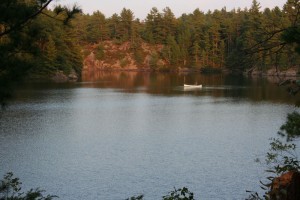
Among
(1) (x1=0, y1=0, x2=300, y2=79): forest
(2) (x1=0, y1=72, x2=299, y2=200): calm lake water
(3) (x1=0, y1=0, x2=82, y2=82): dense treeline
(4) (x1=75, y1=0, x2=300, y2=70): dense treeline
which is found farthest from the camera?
(4) (x1=75, y1=0, x2=300, y2=70): dense treeline

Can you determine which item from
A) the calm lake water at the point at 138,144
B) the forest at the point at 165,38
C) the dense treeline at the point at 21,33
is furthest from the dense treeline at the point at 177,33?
the dense treeline at the point at 21,33

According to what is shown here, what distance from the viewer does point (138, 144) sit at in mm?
22438

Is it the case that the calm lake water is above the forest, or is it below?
below

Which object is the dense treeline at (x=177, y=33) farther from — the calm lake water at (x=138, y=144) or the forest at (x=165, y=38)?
the calm lake water at (x=138, y=144)

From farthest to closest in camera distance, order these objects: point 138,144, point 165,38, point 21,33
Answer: point 165,38
point 138,144
point 21,33

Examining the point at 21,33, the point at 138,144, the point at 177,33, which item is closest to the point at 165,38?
the point at 177,33

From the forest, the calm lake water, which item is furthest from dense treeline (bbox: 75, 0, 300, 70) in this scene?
the calm lake water

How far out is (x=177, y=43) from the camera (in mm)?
91500

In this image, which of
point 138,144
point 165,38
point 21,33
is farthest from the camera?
point 165,38

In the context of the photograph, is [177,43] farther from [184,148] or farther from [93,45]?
[184,148]

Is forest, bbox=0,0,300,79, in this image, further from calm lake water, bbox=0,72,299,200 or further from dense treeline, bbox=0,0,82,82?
dense treeline, bbox=0,0,82,82

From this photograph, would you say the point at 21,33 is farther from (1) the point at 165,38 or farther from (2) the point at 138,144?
(1) the point at 165,38

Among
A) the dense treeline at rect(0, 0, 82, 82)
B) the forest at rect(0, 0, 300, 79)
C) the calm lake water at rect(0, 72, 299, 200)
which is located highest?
the forest at rect(0, 0, 300, 79)

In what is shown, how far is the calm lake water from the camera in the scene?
1602cm
